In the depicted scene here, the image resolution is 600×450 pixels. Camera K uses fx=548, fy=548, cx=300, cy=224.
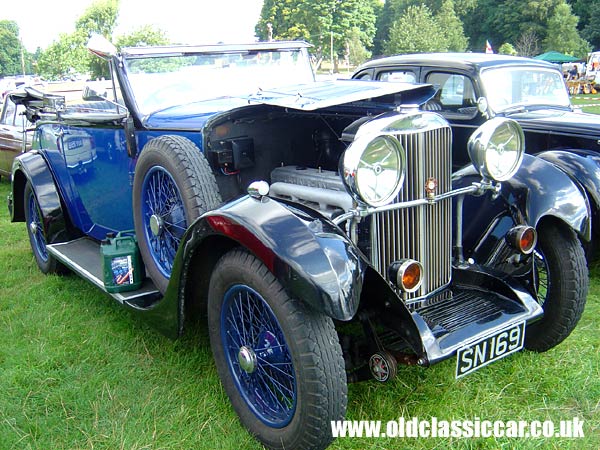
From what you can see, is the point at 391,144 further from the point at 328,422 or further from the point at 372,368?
the point at 328,422

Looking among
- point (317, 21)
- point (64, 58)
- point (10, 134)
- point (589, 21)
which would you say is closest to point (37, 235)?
point (10, 134)

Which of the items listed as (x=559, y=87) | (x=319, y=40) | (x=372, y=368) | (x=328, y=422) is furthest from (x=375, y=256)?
(x=319, y=40)

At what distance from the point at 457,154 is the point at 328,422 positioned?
11.3 feet

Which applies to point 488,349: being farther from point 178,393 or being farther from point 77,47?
point 77,47

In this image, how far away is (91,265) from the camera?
11.6 ft

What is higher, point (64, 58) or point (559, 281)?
point (64, 58)

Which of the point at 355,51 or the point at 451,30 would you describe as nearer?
the point at 451,30

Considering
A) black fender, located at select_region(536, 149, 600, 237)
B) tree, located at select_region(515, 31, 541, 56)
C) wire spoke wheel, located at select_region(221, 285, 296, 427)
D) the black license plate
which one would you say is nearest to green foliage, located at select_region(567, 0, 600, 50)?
tree, located at select_region(515, 31, 541, 56)

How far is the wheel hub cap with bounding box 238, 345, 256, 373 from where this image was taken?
7.14 ft

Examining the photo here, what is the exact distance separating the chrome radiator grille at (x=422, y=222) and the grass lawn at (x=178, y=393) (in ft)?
1.71

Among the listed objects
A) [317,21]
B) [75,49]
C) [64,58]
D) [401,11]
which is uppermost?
[401,11]

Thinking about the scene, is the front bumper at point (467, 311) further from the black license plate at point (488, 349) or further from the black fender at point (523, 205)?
the black fender at point (523, 205)

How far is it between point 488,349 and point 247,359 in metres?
0.96

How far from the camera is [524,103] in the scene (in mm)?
5219
